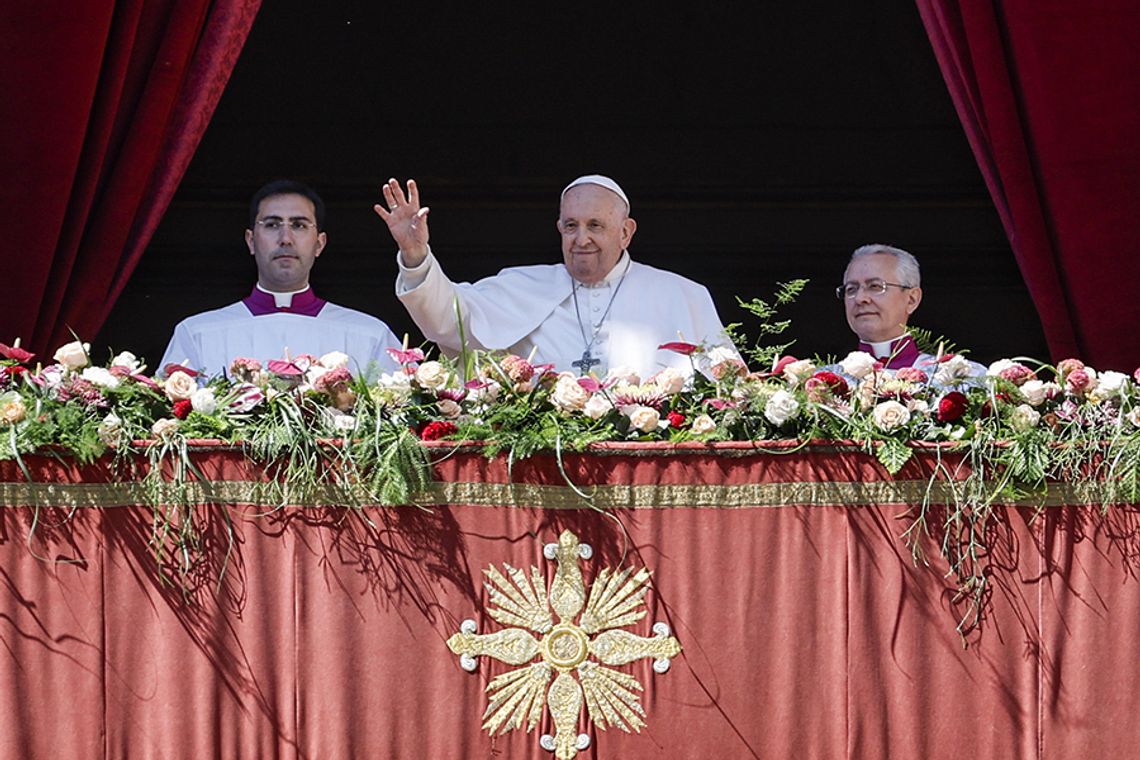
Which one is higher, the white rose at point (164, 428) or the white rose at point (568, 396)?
the white rose at point (568, 396)

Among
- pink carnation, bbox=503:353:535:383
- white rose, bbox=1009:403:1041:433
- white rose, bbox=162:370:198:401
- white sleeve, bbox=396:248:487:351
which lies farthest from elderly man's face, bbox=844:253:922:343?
white rose, bbox=162:370:198:401

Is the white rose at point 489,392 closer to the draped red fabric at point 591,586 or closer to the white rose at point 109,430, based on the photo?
the draped red fabric at point 591,586

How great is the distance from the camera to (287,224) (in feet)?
17.8

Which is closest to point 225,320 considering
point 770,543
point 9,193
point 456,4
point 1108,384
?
point 9,193

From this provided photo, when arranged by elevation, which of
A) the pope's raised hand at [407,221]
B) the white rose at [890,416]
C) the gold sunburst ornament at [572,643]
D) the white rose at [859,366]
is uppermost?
the pope's raised hand at [407,221]

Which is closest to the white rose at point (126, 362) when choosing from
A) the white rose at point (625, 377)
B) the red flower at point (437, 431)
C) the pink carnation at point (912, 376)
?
the red flower at point (437, 431)

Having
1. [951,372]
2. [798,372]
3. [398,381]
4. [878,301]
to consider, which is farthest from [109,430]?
[878,301]

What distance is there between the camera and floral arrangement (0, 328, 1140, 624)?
12.2 feet

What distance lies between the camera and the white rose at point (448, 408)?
379 cm

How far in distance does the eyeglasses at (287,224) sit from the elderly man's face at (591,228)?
0.81 meters

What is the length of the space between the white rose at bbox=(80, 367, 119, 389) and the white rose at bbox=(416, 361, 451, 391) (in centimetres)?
66

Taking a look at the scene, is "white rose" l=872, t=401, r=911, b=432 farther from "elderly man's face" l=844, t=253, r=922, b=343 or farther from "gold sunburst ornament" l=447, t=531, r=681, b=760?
"elderly man's face" l=844, t=253, r=922, b=343

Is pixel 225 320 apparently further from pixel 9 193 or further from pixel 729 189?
pixel 729 189

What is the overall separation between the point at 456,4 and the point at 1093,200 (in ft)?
9.07
